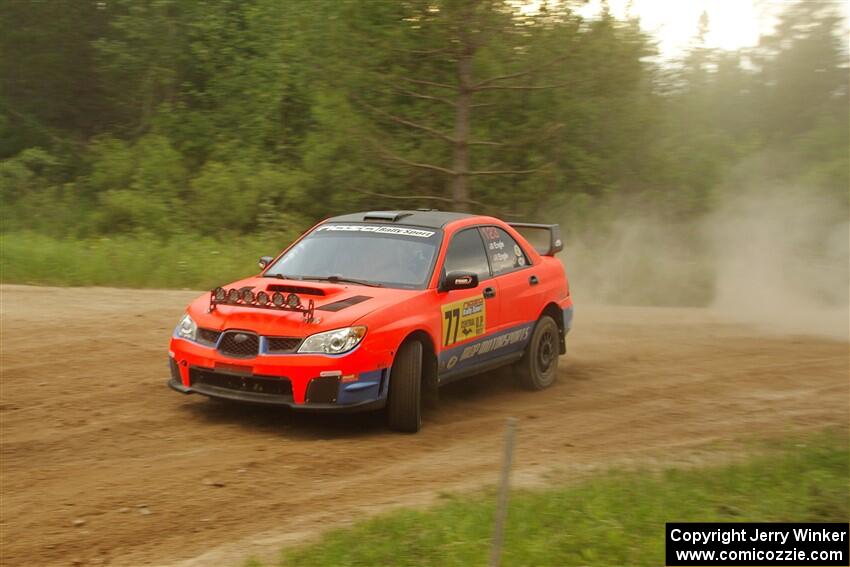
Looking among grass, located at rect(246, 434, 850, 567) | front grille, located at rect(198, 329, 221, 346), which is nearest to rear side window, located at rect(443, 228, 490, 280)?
front grille, located at rect(198, 329, 221, 346)

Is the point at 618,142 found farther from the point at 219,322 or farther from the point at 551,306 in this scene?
the point at 219,322

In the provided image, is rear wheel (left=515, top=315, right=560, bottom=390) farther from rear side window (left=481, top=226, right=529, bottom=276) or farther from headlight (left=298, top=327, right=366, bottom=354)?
headlight (left=298, top=327, right=366, bottom=354)

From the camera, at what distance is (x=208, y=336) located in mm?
7895

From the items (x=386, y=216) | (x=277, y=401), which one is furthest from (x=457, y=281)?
(x=277, y=401)

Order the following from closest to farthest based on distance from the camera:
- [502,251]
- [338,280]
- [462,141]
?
1. [338,280]
2. [502,251]
3. [462,141]

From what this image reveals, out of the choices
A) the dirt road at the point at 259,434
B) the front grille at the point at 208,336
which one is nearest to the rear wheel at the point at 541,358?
the dirt road at the point at 259,434

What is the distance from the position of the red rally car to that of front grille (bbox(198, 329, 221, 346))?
0.03ft

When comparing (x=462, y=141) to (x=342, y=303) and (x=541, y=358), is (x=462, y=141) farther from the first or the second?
(x=342, y=303)

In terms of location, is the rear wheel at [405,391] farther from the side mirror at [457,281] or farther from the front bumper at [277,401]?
the side mirror at [457,281]

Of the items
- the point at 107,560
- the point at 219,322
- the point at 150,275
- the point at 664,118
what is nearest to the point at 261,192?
the point at 150,275

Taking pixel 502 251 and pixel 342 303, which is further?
pixel 502 251

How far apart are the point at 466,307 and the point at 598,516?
3.29 m

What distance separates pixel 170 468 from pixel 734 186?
64.8 feet

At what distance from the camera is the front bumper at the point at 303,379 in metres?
7.46
